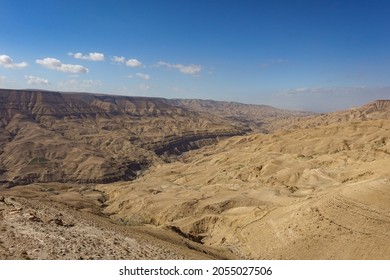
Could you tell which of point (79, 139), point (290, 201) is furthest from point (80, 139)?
point (290, 201)

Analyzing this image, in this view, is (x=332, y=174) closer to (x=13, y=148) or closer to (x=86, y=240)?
(x=86, y=240)

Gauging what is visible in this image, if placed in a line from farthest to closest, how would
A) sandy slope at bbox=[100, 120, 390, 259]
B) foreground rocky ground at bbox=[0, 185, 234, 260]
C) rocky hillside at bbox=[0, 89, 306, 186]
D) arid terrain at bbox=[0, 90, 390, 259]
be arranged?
rocky hillside at bbox=[0, 89, 306, 186], sandy slope at bbox=[100, 120, 390, 259], arid terrain at bbox=[0, 90, 390, 259], foreground rocky ground at bbox=[0, 185, 234, 260]

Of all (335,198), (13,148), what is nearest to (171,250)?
(335,198)

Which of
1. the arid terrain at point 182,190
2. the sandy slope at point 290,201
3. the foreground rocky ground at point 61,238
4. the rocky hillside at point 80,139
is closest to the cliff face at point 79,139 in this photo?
the rocky hillside at point 80,139

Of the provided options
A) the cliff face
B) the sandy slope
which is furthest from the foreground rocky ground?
the cliff face

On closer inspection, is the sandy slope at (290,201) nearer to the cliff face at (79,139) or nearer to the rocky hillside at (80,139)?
the rocky hillside at (80,139)

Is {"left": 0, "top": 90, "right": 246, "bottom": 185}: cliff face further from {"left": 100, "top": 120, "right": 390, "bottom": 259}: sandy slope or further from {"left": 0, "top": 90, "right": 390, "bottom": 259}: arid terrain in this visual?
{"left": 100, "top": 120, "right": 390, "bottom": 259}: sandy slope
